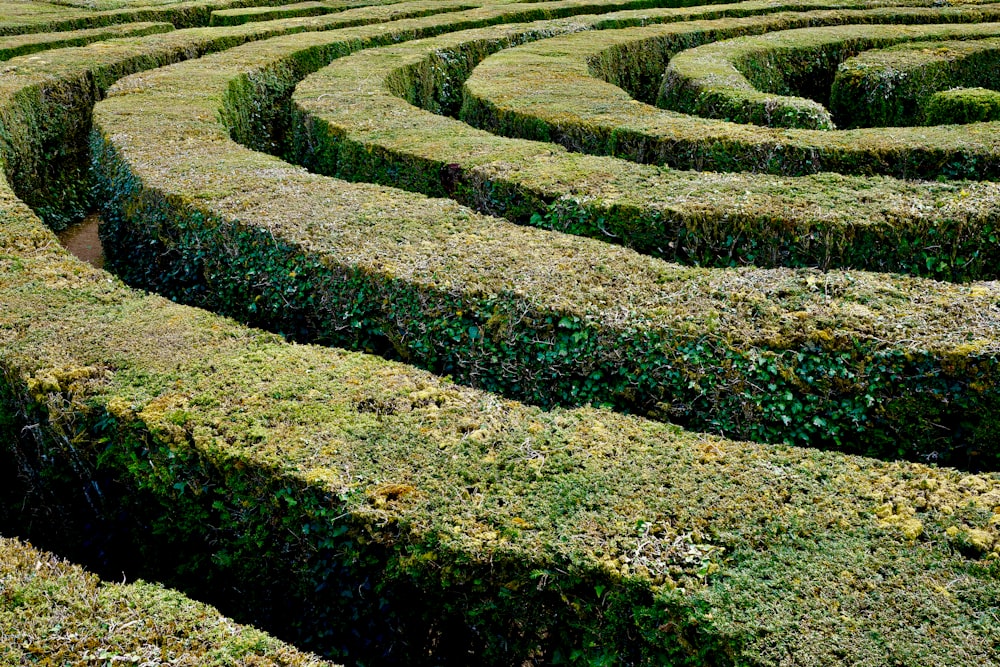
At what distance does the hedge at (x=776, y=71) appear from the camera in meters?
13.3

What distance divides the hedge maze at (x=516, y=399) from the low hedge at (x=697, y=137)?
6 cm

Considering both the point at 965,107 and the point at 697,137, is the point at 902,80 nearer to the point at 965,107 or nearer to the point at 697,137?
the point at 965,107

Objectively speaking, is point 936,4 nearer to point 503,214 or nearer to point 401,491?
point 503,214

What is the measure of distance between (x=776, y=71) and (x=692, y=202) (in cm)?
1131

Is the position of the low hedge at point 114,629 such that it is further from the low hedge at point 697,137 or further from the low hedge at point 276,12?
the low hedge at point 276,12

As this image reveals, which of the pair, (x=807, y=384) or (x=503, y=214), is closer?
(x=807, y=384)

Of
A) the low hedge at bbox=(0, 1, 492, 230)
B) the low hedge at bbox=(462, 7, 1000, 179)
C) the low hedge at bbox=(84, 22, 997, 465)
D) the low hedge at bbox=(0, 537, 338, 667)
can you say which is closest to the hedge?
the low hedge at bbox=(462, 7, 1000, 179)

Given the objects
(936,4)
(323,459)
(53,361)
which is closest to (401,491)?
(323,459)

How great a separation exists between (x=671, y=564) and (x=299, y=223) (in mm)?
5430

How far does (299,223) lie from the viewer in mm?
8312

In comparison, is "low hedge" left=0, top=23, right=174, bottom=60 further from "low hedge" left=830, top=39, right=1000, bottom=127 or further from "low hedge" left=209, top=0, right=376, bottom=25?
"low hedge" left=830, top=39, right=1000, bottom=127

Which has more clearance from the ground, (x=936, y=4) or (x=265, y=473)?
(x=936, y=4)

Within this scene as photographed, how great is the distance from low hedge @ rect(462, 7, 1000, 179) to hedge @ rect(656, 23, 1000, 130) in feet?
6.01

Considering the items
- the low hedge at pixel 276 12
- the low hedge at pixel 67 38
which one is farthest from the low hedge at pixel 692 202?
the low hedge at pixel 276 12
